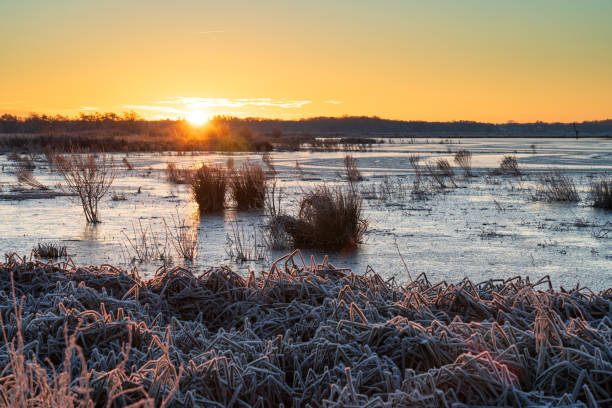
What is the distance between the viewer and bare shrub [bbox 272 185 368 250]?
8.90m

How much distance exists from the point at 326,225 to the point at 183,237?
233cm

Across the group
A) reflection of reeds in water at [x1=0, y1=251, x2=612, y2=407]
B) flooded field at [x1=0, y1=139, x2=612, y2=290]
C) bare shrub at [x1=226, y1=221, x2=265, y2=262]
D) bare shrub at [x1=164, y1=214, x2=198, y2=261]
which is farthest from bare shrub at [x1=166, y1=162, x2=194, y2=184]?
reflection of reeds in water at [x1=0, y1=251, x2=612, y2=407]

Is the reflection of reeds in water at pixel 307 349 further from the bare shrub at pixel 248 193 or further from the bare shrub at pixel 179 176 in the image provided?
the bare shrub at pixel 179 176

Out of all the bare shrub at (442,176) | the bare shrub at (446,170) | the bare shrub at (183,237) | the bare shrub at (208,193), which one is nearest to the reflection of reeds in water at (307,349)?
the bare shrub at (183,237)

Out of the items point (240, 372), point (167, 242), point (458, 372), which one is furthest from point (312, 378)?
point (167, 242)

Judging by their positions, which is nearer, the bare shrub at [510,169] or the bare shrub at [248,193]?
the bare shrub at [248,193]

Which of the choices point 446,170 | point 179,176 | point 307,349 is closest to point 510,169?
point 446,170

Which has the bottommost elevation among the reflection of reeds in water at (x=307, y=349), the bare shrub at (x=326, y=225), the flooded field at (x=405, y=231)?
the flooded field at (x=405, y=231)

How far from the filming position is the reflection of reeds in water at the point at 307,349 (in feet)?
6.83

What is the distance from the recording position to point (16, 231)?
9891 millimetres

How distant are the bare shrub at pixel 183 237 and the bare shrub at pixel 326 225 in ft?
4.90

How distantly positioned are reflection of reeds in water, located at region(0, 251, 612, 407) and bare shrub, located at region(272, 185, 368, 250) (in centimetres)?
487

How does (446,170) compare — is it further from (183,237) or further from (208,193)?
(183,237)

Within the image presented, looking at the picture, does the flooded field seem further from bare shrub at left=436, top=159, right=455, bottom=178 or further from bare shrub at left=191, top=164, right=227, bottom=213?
bare shrub at left=436, top=159, right=455, bottom=178
